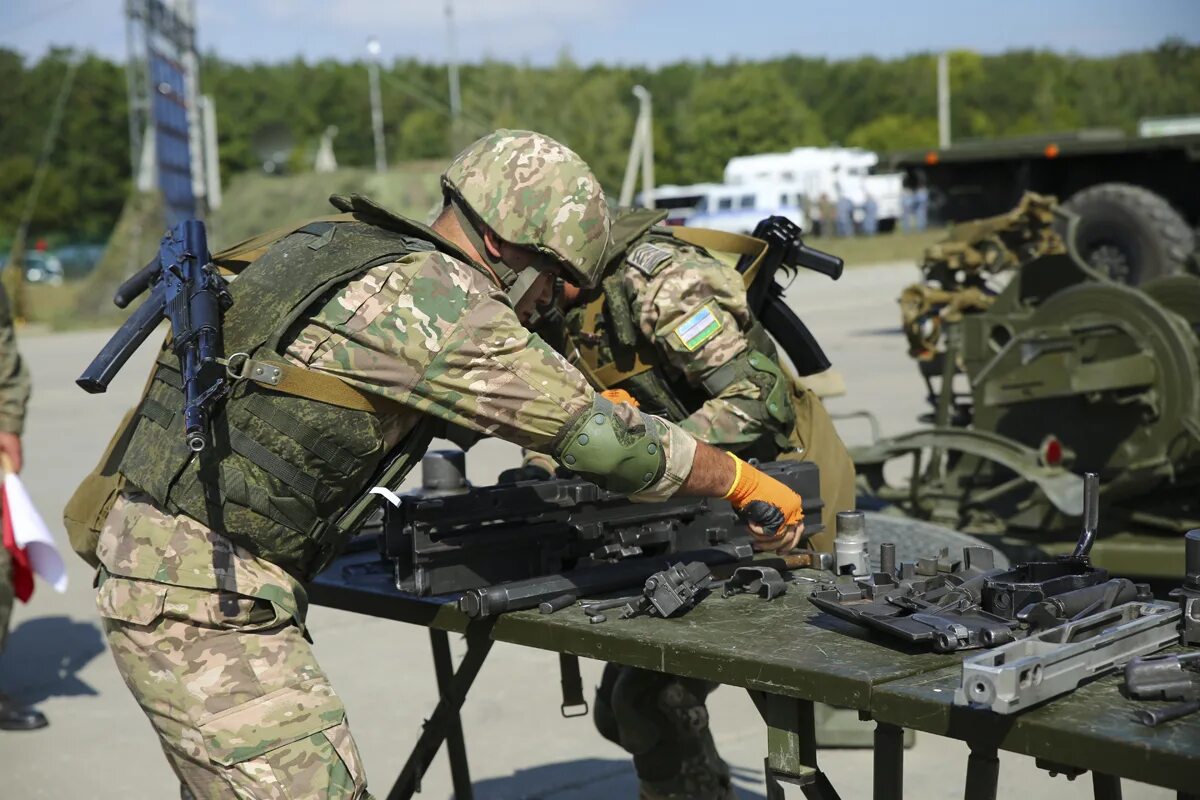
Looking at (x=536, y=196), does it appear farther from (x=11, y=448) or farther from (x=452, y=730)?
(x=11, y=448)

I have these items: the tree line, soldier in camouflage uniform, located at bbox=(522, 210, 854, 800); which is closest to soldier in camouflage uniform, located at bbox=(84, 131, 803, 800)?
soldier in camouflage uniform, located at bbox=(522, 210, 854, 800)

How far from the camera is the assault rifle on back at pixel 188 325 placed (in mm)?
2658

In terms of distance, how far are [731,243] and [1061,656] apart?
2.05m

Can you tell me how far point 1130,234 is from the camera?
11.2 meters

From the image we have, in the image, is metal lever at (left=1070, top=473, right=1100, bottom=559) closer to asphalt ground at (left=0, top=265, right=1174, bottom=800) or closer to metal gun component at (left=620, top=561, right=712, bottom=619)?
asphalt ground at (left=0, top=265, right=1174, bottom=800)

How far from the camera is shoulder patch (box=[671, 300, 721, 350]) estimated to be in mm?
3781

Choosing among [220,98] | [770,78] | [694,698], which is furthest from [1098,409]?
[220,98]

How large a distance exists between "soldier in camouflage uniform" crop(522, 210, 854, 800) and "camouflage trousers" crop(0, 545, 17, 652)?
2.56m

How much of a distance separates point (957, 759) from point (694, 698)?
52.3 inches

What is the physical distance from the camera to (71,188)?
65.2m

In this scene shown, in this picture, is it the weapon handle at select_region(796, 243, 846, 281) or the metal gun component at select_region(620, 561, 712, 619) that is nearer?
the metal gun component at select_region(620, 561, 712, 619)

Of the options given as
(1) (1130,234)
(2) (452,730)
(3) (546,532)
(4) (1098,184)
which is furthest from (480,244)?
(4) (1098,184)

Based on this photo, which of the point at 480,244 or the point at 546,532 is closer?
the point at 480,244

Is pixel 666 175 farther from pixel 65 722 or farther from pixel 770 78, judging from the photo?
pixel 65 722
